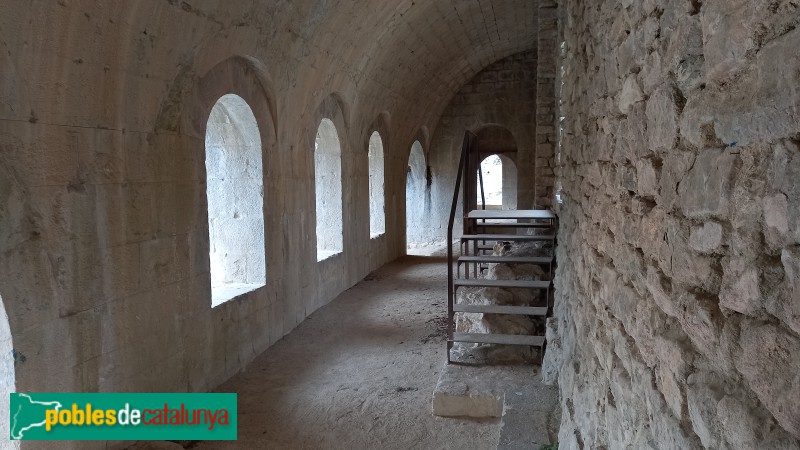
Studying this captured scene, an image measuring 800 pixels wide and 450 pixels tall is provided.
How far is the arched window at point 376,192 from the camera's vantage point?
1046 cm

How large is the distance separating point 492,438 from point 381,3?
5.22 m

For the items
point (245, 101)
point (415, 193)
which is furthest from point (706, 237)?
point (415, 193)

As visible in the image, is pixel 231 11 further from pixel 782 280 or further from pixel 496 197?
pixel 496 197

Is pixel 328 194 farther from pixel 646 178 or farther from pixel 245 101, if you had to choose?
pixel 646 178

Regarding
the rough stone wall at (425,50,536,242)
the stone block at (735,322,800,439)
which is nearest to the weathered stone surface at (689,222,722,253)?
the stone block at (735,322,800,439)

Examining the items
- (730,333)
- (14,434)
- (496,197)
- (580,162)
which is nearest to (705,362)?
(730,333)

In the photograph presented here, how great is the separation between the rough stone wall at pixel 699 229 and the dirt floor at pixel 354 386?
1.85 m

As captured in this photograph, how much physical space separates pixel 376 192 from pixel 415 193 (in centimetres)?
388

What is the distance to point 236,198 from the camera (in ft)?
18.4

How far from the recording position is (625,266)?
6.82 feet

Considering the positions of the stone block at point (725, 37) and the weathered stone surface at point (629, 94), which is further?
the weathered stone surface at point (629, 94)

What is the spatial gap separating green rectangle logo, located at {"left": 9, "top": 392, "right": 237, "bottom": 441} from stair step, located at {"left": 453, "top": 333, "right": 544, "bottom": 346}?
1.99m

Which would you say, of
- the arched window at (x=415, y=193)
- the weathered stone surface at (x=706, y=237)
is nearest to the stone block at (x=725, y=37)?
the weathered stone surface at (x=706, y=237)

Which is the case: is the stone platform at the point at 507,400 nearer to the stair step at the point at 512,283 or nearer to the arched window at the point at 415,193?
the stair step at the point at 512,283
